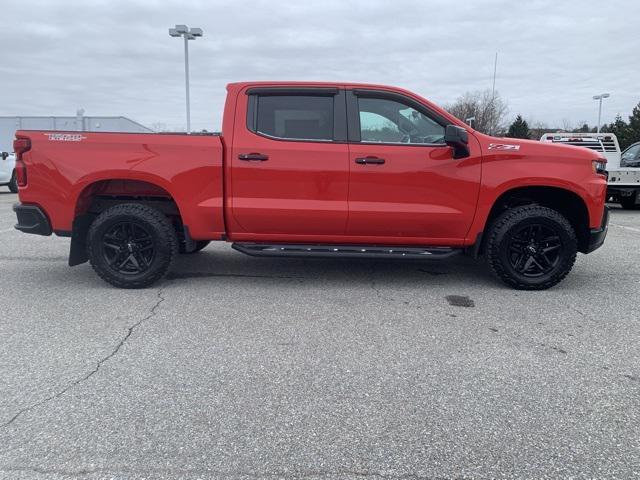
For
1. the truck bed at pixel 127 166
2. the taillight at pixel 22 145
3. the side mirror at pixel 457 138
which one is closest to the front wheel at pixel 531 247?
the side mirror at pixel 457 138

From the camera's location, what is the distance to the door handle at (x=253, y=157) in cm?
487

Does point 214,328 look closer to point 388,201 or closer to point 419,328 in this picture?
point 419,328

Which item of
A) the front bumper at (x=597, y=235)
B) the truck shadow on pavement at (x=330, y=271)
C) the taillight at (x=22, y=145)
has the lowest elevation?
the truck shadow on pavement at (x=330, y=271)

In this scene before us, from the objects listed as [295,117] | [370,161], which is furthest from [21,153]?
[370,161]

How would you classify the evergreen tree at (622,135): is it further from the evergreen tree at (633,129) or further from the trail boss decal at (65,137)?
the trail boss decal at (65,137)

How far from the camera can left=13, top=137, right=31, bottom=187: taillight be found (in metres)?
4.91

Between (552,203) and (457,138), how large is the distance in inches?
59.4

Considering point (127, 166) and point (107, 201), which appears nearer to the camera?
point (127, 166)

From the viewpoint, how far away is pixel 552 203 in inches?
211

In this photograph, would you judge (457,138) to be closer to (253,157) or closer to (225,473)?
(253,157)

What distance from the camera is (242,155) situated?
16.0 feet

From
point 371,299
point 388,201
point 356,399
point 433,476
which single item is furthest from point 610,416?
point 388,201

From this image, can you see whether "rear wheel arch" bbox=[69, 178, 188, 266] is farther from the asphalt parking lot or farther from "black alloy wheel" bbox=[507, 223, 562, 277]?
"black alloy wheel" bbox=[507, 223, 562, 277]

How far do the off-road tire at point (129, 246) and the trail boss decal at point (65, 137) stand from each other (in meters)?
0.74
